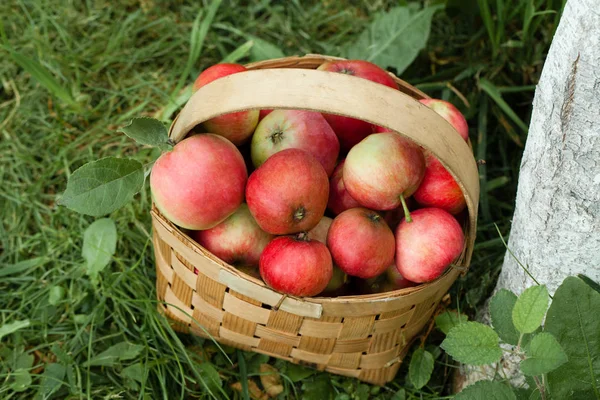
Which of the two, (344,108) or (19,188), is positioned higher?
(344,108)

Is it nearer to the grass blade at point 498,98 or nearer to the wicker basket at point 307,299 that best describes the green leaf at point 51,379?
the wicker basket at point 307,299

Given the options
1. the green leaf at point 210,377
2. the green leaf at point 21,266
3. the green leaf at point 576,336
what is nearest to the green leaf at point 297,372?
the green leaf at point 210,377

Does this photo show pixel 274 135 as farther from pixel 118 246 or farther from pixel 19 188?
pixel 19 188

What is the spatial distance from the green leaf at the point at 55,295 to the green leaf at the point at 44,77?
0.65 metres

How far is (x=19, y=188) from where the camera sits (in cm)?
194

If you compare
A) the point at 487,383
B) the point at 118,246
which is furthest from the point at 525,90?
the point at 118,246

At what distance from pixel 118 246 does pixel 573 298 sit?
1220 millimetres

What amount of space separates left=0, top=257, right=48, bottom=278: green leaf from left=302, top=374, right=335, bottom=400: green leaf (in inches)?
31.8

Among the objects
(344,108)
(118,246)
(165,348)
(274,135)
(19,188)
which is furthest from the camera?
(19,188)

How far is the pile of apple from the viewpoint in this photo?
129 centimetres

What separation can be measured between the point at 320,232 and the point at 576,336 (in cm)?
57

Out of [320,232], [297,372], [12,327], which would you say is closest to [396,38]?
[320,232]

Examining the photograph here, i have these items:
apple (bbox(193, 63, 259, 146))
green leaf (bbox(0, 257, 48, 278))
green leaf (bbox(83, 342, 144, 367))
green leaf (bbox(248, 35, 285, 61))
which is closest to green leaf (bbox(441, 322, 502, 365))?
apple (bbox(193, 63, 259, 146))

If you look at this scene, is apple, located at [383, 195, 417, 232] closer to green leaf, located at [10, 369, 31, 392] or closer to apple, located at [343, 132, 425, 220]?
apple, located at [343, 132, 425, 220]
